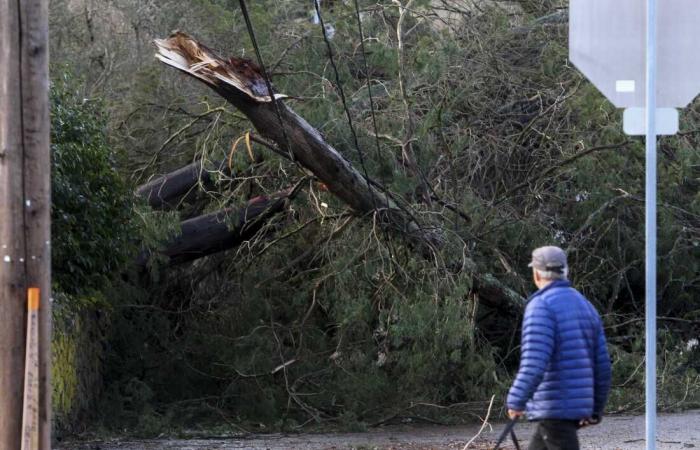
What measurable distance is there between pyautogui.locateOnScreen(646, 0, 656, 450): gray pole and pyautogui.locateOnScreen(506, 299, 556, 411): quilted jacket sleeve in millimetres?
710

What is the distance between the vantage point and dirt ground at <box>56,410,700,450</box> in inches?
365

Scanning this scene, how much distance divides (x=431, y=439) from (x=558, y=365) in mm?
4734

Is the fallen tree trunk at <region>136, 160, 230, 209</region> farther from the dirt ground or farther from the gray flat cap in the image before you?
the gray flat cap

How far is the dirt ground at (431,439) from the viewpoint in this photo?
30.4ft

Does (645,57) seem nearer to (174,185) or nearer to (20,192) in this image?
(20,192)

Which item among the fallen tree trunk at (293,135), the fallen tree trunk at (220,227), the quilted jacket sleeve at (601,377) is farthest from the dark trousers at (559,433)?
the fallen tree trunk at (220,227)

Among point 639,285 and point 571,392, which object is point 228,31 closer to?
point 639,285

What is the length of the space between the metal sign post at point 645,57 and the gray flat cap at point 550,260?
0.77 m

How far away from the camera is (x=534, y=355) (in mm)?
5223

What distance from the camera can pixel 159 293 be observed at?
40.6ft

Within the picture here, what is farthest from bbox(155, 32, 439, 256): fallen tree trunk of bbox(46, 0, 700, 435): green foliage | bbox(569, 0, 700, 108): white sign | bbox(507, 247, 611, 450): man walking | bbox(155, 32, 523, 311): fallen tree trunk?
bbox(507, 247, 611, 450): man walking

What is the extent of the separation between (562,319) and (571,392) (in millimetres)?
383

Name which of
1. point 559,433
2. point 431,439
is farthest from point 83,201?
point 559,433

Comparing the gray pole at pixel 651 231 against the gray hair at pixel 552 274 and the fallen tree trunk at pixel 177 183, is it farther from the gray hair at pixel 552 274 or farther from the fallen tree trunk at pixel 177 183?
the fallen tree trunk at pixel 177 183
